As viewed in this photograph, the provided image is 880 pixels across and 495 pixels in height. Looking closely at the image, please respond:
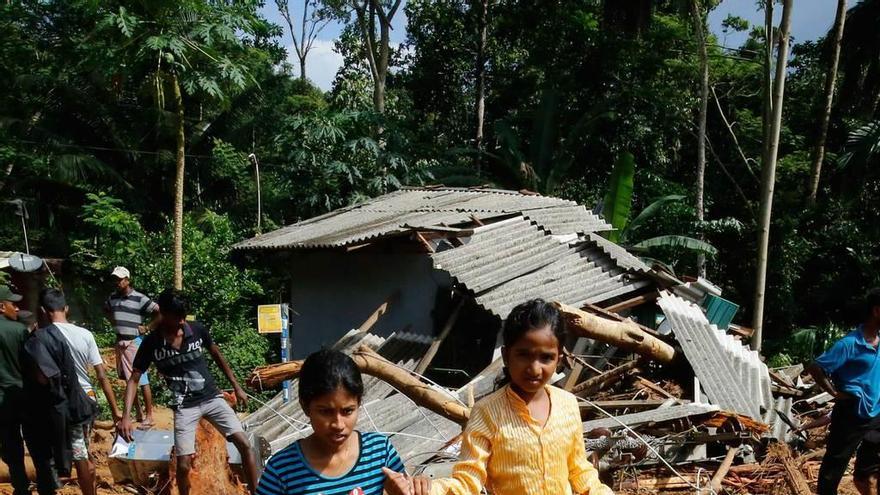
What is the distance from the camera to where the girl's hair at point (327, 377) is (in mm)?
2414

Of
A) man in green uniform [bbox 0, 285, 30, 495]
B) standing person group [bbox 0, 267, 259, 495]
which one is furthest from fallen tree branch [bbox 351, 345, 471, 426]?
man in green uniform [bbox 0, 285, 30, 495]

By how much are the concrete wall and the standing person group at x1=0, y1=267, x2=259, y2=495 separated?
14.5ft

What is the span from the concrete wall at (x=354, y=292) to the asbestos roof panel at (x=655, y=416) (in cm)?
372

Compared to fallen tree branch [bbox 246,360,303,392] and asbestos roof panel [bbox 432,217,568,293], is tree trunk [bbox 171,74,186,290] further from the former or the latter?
fallen tree branch [bbox 246,360,303,392]

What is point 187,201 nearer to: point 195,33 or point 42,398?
point 195,33

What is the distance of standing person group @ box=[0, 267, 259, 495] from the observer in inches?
203

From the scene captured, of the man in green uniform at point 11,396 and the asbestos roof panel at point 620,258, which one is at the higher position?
the asbestos roof panel at point 620,258

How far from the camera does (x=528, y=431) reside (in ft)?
9.43

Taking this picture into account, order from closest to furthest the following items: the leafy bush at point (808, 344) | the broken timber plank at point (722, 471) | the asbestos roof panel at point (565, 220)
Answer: the broken timber plank at point (722, 471) → the asbestos roof panel at point (565, 220) → the leafy bush at point (808, 344)

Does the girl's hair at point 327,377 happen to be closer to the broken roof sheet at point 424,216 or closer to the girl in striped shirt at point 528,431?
the girl in striped shirt at point 528,431

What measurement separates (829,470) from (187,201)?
56.5ft

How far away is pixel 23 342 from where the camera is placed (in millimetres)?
5348

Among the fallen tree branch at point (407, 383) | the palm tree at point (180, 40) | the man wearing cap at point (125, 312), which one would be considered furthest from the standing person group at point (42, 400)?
the palm tree at point (180, 40)

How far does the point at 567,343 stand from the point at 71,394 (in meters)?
4.63
